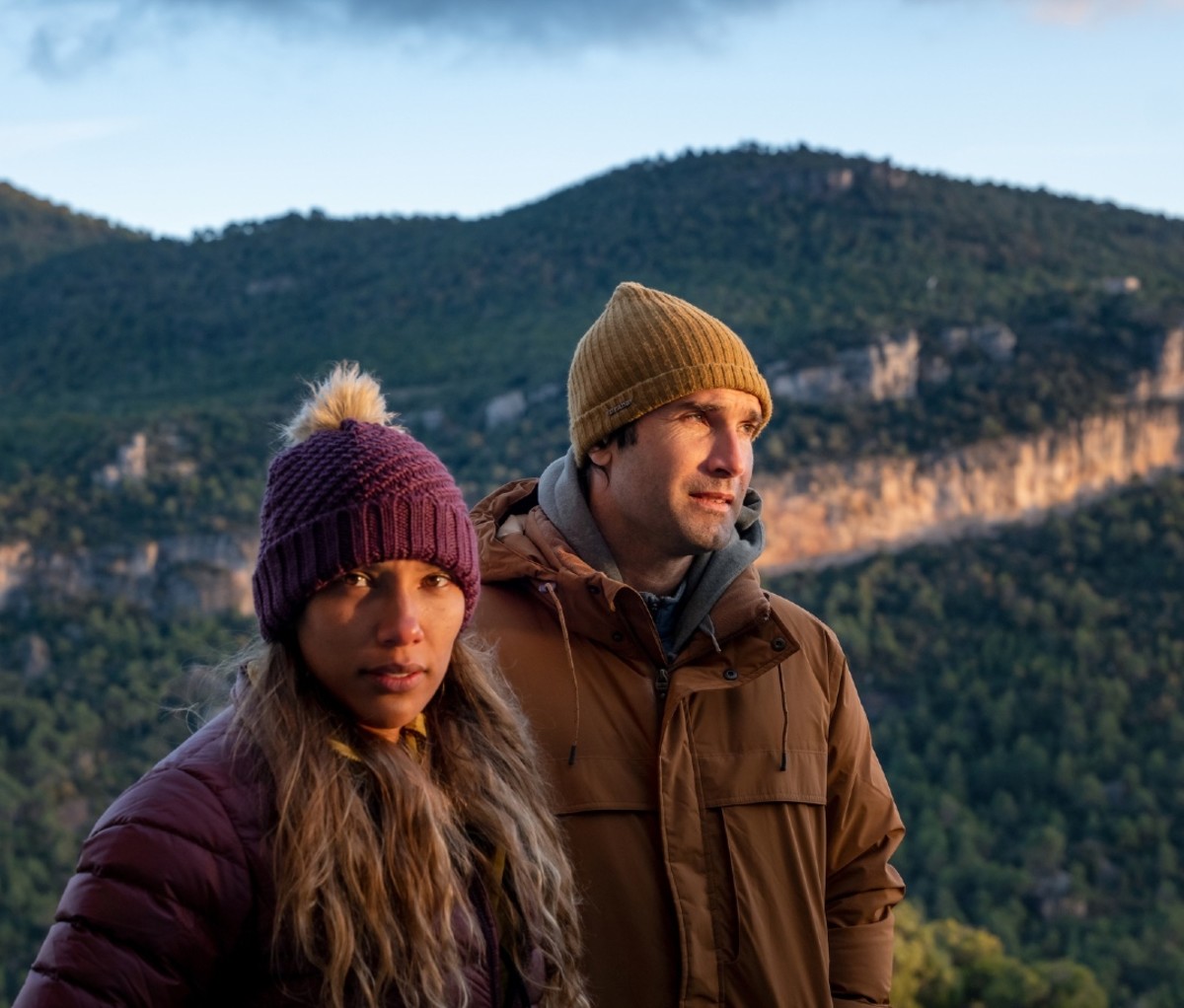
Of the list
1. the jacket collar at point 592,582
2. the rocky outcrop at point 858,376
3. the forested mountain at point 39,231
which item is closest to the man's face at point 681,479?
the jacket collar at point 592,582

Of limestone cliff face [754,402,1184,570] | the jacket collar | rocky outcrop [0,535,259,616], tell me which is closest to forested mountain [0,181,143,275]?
rocky outcrop [0,535,259,616]

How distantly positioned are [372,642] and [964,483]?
43564mm

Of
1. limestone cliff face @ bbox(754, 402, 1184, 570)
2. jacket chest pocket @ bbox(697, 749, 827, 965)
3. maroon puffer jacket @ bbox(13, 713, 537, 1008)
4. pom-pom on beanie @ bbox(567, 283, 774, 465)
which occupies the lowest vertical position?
limestone cliff face @ bbox(754, 402, 1184, 570)

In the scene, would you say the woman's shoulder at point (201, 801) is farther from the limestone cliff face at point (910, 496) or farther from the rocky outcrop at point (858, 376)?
the rocky outcrop at point (858, 376)

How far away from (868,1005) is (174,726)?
95.3 feet

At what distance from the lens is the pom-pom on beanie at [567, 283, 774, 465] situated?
10.3 ft

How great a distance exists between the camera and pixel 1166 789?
98.2 feet

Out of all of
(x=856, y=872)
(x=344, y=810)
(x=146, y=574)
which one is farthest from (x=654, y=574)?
(x=146, y=574)

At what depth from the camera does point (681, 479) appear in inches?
122

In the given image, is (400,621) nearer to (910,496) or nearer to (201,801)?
(201,801)

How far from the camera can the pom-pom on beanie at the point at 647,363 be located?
10.3 feet

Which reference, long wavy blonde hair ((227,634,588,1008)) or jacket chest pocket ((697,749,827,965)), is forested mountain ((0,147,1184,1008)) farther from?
jacket chest pocket ((697,749,827,965))

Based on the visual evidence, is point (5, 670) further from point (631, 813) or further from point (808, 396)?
point (631, 813)

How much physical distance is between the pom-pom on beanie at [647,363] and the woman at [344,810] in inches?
32.3
